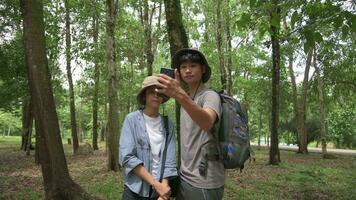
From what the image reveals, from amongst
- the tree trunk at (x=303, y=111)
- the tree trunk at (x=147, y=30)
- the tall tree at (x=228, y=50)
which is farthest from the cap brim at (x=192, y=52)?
the tree trunk at (x=303, y=111)

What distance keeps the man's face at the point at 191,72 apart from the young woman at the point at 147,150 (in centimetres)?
26

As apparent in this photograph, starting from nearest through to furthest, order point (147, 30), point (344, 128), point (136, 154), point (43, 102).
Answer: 1. point (136, 154)
2. point (43, 102)
3. point (147, 30)
4. point (344, 128)

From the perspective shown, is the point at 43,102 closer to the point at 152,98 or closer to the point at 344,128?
the point at 152,98

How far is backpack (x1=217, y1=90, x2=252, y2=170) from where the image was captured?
2.81 metres

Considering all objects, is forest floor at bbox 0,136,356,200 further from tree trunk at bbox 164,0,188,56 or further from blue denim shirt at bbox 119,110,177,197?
blue denim shirt at bbox 119,110,177,197

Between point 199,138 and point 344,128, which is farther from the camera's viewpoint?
point 344,128

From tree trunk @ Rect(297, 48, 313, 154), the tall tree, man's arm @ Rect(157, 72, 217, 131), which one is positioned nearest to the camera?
man's arm @ Rect(157, 72, 217, 131)

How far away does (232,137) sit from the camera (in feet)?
9.22

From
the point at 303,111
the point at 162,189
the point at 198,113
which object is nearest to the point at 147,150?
the point at 162,189

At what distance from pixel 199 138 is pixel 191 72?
1.64 ft

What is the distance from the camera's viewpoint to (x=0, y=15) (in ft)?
58.7

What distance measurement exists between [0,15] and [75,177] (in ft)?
28.6

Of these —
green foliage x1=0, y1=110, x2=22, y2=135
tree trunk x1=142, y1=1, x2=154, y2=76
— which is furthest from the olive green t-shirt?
green foliage x1=0, y1=110, x2=22, y2=135

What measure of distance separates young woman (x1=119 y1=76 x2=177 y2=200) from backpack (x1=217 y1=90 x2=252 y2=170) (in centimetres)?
60
